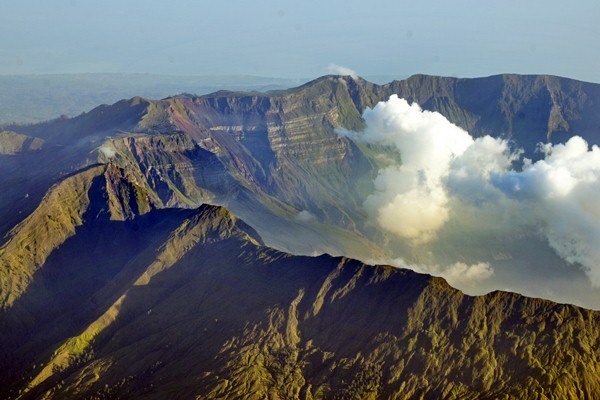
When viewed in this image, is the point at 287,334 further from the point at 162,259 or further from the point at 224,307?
the point at 162,259

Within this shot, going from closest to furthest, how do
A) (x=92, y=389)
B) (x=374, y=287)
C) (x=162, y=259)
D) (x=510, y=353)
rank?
(x=510, y=353)
(x=92, y=389)
(x=374, y=287)
(x=162, y=259)

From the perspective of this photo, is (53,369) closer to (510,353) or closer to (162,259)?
(162,259)

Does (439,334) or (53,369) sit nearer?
(439,334)

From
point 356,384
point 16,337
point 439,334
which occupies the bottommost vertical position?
point 16,337

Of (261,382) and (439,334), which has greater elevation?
(439,334)

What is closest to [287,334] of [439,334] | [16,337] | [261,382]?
[261,382]

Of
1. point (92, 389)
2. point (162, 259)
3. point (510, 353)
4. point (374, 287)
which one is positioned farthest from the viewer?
point (162, 259)

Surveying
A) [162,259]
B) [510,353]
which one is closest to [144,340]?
[162,259]
